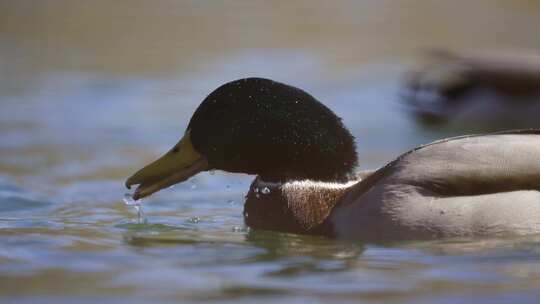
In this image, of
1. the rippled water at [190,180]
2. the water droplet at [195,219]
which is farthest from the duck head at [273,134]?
the water droplet at [195,219]

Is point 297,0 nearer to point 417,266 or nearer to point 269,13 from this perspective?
point 269,13

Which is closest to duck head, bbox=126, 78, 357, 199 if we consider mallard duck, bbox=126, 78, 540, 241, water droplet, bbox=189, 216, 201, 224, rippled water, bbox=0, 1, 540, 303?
mallard duck, bbox=126, 78, 540, 241

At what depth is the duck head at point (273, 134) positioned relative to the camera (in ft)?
23.1

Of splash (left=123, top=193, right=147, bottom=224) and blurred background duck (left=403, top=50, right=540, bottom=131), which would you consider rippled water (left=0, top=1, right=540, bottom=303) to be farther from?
blurred background duck (left=403, top=50, right=540, bottom=131)

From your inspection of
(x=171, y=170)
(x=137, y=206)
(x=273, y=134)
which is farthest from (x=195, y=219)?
(x=273, y=134)

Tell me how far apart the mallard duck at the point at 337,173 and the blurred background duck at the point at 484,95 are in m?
4.51

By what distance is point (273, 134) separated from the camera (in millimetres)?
7078

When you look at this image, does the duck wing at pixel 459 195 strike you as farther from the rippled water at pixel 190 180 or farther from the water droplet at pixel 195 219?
the water droplet at pixel 195 219

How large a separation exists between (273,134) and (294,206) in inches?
15.6

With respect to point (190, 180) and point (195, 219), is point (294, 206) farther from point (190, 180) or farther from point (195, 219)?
point (190, 180)

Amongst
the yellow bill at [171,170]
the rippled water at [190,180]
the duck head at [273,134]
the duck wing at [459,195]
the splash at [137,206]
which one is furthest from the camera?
the splash at [137,206]

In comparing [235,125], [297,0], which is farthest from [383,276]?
[297,0]

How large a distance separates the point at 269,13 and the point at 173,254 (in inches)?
395

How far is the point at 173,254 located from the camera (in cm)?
630
